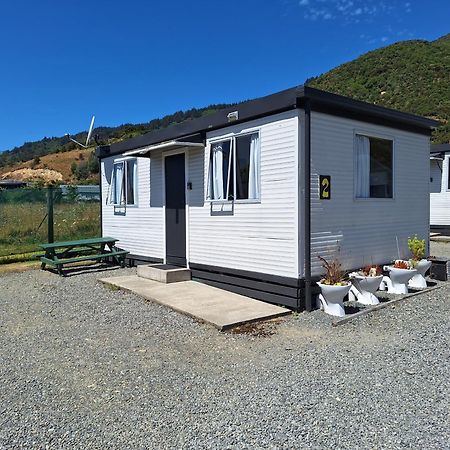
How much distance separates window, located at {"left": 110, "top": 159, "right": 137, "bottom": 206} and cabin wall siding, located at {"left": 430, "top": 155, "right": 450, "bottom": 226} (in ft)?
34.0

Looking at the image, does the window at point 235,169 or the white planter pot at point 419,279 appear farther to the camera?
the white planter pot at point 419,279

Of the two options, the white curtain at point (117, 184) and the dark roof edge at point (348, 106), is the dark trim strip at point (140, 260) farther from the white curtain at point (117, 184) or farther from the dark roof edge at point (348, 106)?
the dark roof edge at point (348, 106)

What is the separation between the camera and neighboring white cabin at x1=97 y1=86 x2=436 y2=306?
6031 mm

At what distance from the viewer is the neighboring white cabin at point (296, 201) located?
6031mm

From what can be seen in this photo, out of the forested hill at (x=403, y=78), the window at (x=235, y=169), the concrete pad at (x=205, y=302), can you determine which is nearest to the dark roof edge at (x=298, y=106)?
the window at (x=235, y=169)

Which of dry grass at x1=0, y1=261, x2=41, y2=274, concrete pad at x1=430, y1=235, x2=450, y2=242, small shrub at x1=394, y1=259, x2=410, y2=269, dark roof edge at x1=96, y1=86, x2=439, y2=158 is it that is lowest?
dry grass at x1=0, y1=261, x2=41, y2=274

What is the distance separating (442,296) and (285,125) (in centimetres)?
332

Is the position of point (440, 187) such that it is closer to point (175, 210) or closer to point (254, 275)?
point (175, 210)

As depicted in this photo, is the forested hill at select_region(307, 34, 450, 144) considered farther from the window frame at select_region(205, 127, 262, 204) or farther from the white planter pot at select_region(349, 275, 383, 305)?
the white planter pot at select_region(349, 275, 383, 305)

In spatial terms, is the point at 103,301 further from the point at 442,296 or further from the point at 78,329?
the point at 442,296

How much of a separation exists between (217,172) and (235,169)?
16.9 inches

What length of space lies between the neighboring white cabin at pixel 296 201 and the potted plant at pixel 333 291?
304mm

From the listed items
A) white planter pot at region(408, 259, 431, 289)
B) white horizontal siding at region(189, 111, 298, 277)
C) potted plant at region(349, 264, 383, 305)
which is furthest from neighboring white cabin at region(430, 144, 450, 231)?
white horizontal siding at region(189, 111, 298, 277)

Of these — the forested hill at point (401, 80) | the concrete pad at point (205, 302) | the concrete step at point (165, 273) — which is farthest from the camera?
the forested hill at point (401, 80)
